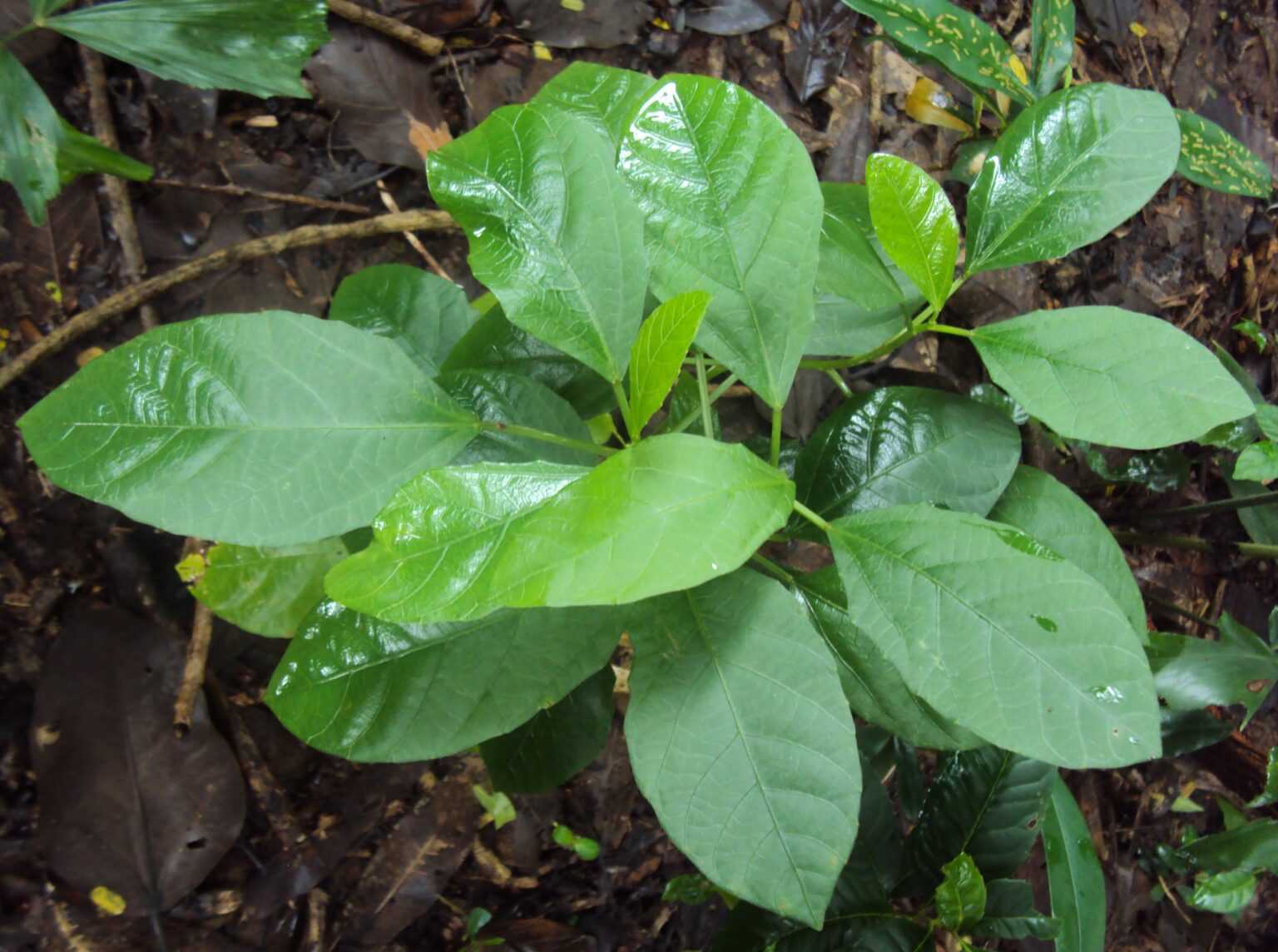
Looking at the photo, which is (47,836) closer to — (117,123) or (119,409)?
(119,409)

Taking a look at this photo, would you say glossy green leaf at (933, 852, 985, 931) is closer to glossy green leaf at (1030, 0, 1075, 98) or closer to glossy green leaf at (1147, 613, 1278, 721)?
glossy green leaf at (1147, 613, 1278, 721)

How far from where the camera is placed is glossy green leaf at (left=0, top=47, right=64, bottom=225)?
1.20 m

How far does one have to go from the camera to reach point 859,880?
1.34 metres

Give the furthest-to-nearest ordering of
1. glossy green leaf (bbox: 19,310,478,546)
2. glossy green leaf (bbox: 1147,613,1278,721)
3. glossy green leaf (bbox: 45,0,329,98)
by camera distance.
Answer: glossy green leaf (bbox: 1147,613,1278,721) < glossy green leaf (bbox: 45,0,329,98) < glossy green leaf (bbox: 19,310,478,546)

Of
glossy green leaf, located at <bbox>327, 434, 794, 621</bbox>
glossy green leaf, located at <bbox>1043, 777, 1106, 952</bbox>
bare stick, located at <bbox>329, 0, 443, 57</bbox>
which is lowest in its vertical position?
glossy green leaf, located at <bbox>1043, 777, 1106, 952</bbox>

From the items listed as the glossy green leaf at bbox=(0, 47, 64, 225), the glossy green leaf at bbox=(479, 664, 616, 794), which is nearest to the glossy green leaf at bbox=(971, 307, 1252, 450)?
the glossy green leaf at bbox=(479, 664, 616, 794)

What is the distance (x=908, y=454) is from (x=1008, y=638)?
13.7 inches

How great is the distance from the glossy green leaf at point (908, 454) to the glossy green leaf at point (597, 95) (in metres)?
0.49

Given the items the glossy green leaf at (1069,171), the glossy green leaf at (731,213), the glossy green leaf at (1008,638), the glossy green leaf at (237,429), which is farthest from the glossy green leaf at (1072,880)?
the glossy green leaf at (237,429)

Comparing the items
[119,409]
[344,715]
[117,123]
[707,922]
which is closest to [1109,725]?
[344,715]

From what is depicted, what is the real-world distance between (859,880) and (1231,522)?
1.57 meters

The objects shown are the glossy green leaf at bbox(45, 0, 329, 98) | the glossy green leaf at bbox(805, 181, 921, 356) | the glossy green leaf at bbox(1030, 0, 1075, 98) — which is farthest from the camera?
the glossy green leaf at bbox(1030, 0, 1075, 98)

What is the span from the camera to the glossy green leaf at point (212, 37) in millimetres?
1275

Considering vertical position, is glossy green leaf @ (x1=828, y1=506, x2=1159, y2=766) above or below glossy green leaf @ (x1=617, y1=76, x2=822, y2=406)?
below
